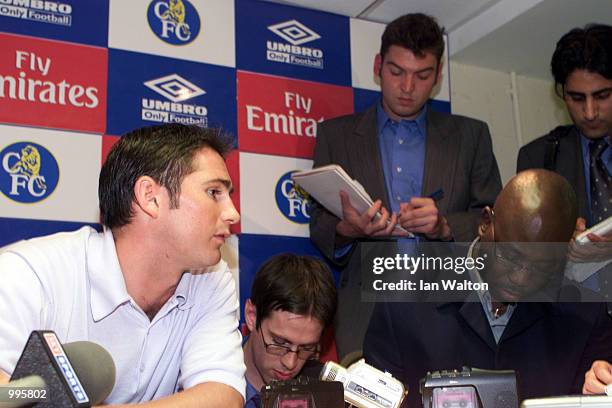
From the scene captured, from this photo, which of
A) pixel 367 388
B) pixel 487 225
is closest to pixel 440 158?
pixel 487 225

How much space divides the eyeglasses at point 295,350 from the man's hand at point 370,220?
0.51 meters

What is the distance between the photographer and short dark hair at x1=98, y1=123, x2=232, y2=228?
186 centimetres

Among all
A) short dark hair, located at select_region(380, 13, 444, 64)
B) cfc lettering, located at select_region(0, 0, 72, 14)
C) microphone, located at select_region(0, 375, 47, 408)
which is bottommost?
microphone, located at select_region(0, 375, 47, 408)

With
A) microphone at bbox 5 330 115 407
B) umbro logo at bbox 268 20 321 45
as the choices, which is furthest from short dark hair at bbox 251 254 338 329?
microphone at bbox 5 330 115 407

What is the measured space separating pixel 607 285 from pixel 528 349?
1.38 feet

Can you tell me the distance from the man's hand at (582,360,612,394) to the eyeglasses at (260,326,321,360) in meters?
1.08

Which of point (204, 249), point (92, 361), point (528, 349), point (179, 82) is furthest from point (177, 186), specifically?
point (179, 82)

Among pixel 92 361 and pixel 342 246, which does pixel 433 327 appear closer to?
pixel 342 246

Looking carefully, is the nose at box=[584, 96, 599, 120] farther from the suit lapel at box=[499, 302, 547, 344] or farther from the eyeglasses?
the eyeglasses

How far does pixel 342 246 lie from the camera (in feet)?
10.5

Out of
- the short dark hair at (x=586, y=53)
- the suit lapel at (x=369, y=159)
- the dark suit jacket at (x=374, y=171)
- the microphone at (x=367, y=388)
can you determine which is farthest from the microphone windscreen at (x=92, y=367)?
the short dark hair at (x=586, y=53)

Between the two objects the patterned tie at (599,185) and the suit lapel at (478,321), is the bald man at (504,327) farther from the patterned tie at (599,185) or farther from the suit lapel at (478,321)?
the patterned tie at (599,185)

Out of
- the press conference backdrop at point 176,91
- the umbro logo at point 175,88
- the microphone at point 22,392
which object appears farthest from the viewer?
the umbro logo at point 175,88

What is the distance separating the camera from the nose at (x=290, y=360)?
8.14ft
